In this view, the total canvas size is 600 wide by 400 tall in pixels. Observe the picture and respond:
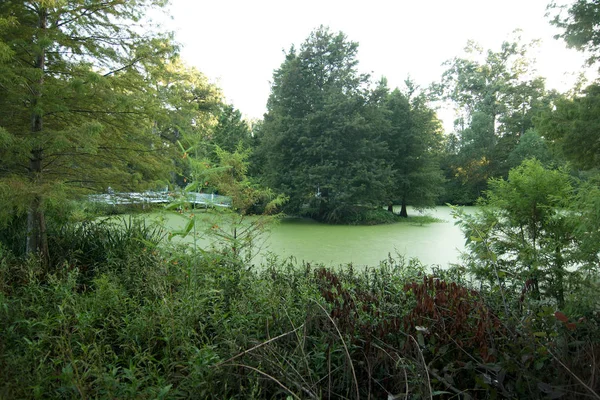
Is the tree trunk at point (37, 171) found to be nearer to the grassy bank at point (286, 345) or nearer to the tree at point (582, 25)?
the grassy bank at point (286, 345)

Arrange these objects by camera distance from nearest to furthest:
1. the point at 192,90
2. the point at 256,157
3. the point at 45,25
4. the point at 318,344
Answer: the point at 318,344 < the point at 45,25 < the point at 256,157 < the point at 192,90

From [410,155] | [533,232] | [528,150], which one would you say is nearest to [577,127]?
[533,232]

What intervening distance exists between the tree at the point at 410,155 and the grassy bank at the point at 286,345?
10460 mm

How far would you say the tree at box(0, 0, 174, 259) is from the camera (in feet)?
9.48

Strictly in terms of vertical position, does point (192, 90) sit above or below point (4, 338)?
above

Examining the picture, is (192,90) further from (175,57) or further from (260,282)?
(260,282)

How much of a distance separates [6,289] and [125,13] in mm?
2787

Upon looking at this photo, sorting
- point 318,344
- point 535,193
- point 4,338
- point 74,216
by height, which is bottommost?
point 4,338

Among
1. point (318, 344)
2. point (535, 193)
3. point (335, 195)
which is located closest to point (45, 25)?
point (318, 344)

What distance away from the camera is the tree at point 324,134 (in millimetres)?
11367

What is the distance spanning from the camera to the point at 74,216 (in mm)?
4117

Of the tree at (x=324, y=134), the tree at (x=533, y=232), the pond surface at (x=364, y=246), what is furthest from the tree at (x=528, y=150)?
the tree at (x=533, y=232)

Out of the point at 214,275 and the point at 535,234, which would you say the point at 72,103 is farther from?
the point at 535,234

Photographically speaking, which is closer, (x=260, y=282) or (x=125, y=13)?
(x=260, y=282)
